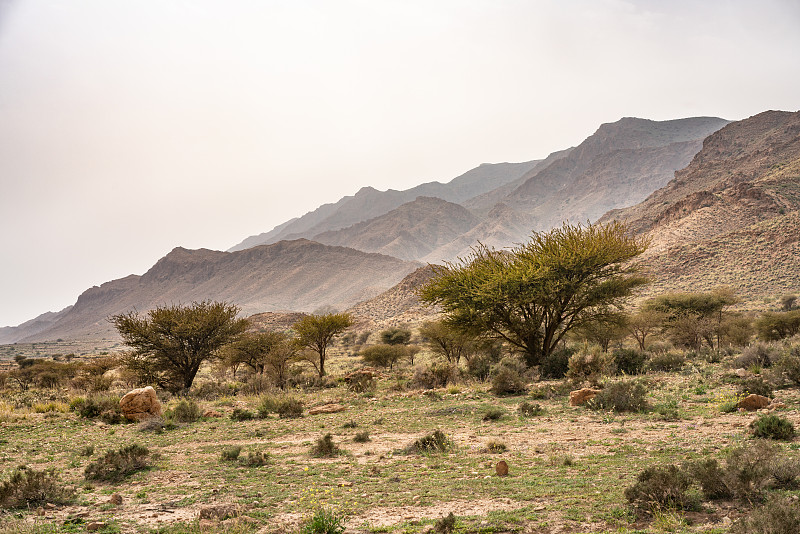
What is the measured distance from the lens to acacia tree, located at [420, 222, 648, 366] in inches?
845

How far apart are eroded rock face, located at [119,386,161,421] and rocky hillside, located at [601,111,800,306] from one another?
3412 cm

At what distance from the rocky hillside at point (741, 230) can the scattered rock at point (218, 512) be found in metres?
35.7

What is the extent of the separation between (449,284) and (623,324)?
30.4ft

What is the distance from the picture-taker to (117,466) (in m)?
9.59

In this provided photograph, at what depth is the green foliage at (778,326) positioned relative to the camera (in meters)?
27.6

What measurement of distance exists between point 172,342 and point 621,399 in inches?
901

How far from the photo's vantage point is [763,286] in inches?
2158

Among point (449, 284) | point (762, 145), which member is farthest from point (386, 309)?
point (762, 145)

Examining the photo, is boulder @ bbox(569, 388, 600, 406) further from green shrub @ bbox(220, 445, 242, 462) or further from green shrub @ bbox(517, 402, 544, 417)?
green shrub @ bbox(220, 445, 242, 462)

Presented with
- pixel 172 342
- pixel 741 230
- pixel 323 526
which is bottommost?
pixel 323 526

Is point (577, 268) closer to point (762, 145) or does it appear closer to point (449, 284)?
point (449, 284)

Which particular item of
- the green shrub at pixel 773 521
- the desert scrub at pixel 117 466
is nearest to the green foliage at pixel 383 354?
the desert scrub at pixel 117 466

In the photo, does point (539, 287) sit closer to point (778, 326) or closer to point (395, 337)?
point (778, 326)

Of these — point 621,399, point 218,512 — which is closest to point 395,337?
point 621,399
